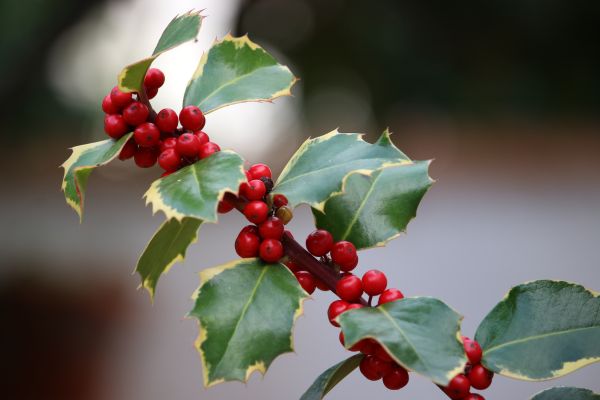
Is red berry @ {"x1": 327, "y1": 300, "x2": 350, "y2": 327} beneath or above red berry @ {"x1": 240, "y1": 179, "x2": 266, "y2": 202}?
beneath

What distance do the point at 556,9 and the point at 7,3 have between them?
296 cm

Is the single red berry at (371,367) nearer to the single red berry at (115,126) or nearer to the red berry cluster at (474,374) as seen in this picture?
the red berry cluster at (474,374)

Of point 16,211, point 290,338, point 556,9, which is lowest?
point 16,211

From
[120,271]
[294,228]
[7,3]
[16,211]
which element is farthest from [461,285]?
[7,3]

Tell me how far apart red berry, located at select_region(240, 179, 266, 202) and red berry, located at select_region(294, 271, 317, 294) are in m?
0.06

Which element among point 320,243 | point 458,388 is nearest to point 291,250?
point 320,243

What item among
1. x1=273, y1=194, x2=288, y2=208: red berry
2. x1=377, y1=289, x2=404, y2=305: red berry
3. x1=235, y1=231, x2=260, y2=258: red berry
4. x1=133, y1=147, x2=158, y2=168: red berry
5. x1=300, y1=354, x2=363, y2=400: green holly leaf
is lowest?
x1=300, y1=354, x2=363, y2=400: green holly leaf

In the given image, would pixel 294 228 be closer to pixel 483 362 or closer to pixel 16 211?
pixel 16 211

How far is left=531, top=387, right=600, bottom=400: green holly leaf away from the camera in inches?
16.8

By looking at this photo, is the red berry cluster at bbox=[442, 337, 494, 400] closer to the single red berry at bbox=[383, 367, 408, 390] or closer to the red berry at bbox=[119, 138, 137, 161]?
the single red berry at bbox=[383, 367, 408, 390]

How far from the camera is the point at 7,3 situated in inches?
149

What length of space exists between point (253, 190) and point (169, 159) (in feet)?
0.16

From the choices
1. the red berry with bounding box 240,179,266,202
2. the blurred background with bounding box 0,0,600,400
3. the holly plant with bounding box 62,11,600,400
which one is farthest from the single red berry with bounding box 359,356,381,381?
the blurred background with bounding box 0,0,600,400

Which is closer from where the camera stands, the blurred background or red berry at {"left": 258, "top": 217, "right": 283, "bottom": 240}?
red berry at {"left": 258, "top": 217, "right": 283, "bottom": 240}
